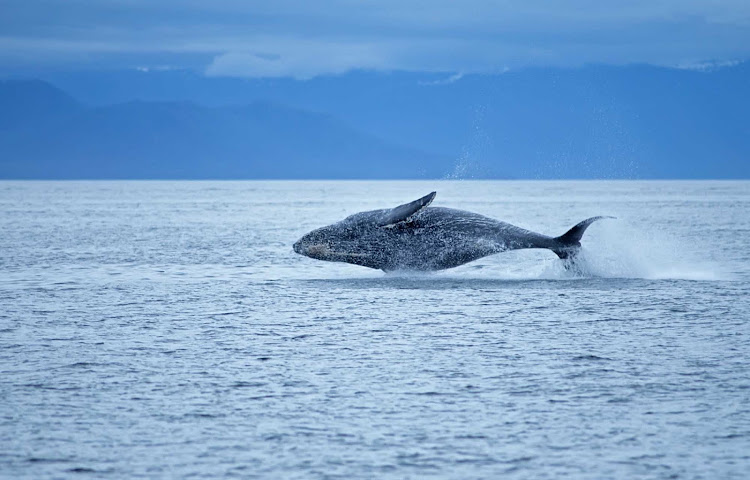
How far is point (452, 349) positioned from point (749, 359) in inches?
152

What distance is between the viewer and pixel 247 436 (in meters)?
10.2

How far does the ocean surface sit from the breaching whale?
0.62m

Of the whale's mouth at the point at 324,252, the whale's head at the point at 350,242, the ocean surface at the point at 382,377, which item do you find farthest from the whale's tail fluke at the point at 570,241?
the whale's mouth at the point at 324,252

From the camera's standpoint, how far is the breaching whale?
2173 cm

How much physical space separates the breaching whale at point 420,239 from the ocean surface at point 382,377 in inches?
24.6

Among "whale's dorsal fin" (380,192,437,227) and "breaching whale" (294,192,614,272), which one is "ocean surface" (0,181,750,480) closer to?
"breaching whale" (294,192,614,272)

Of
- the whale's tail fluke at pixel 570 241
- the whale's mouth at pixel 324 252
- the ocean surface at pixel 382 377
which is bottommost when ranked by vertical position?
the ocean surface at pixel 382 377

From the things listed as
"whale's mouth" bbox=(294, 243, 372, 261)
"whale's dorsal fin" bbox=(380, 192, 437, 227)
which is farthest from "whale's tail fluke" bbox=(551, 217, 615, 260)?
"whale's mouth" bbox=(294, 243, 372, 261)

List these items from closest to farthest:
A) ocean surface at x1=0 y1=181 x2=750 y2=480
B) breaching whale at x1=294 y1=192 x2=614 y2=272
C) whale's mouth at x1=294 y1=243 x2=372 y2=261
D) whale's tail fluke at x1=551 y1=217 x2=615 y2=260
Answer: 1. ocean surface at x1=0 y1=181 x2=750 y2=480
2. whale's tail fluke at x1=551 y1=217 x2=615 y2=260
3. breaching whale at x1=294 y1=192 x2=614 y2=272
4. whale's mouth at x1=294 y1=243 x2=372 y2=261

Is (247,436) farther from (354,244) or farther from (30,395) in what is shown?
(354,244)

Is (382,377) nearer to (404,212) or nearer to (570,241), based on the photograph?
(404,212)

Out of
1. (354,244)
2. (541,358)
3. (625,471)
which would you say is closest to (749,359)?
(541,358)

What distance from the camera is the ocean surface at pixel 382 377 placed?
9508mm

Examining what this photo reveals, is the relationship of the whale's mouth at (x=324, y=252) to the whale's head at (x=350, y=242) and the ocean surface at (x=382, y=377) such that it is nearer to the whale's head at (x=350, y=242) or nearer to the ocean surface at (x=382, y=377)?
the whale's head at (x=350, y=242)
